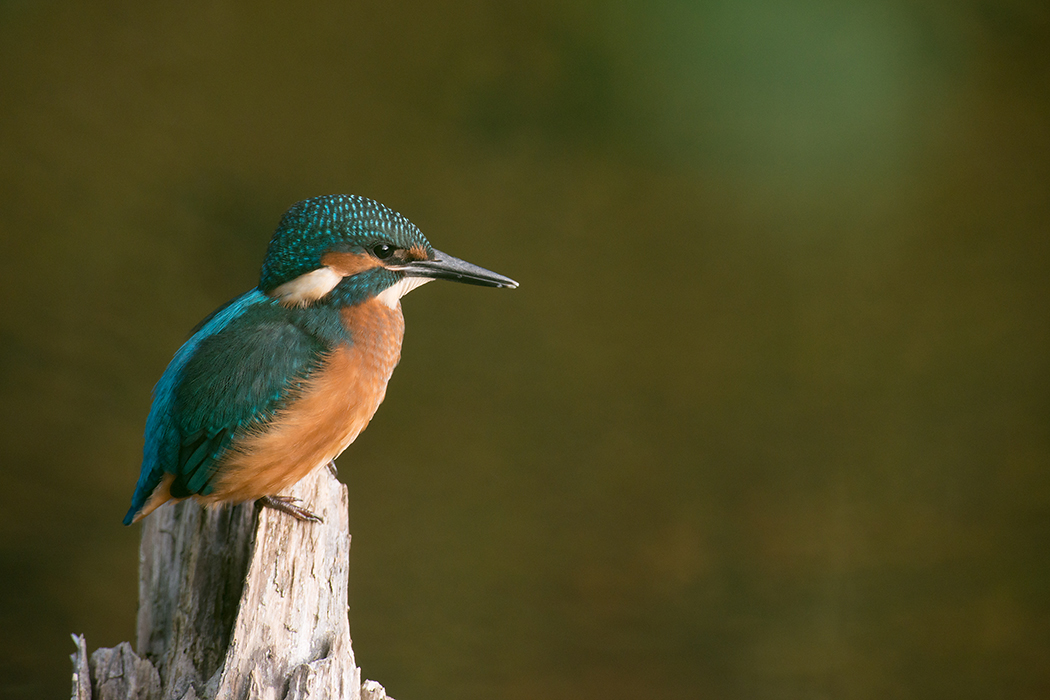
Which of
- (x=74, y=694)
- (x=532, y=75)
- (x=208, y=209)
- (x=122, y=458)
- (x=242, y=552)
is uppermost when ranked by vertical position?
(x=532, y=75)

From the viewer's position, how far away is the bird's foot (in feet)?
4.85

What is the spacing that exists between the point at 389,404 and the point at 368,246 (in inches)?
42.2

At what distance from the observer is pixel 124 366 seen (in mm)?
2379

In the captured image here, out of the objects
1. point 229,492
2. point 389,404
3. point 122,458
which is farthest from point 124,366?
point 229,492

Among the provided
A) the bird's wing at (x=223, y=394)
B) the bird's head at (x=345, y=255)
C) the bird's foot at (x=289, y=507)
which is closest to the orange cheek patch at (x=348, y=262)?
the bird's head at (x=345, y=255)

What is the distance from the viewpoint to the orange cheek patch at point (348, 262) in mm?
1459

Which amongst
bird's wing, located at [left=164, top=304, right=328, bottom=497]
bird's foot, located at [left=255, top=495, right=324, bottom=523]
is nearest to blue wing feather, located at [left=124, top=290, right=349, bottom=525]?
bird's wing, located at [left=164, top=304, right=328, bottom=497]

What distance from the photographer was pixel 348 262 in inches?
57.8

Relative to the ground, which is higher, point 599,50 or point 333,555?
point 599,50

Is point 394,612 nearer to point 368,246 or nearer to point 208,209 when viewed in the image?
point 208,209

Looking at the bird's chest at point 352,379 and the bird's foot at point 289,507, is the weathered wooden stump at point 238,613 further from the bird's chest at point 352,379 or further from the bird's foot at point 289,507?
the bird's chest at point 352,379

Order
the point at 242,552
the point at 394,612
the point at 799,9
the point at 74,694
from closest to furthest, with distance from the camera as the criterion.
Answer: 1. the point at 74,694
2. the point at 242,552
3. the point at 799,9
4. the point at 394,612

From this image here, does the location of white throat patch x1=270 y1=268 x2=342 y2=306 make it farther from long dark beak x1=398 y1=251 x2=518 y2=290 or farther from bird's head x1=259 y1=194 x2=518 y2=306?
long dark beak x1=398 y1=251 x2=518 y2=290

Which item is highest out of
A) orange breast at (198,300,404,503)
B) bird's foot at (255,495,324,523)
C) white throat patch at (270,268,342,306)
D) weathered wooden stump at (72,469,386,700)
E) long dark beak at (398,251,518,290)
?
long dark beak at (398,251,518,290)
